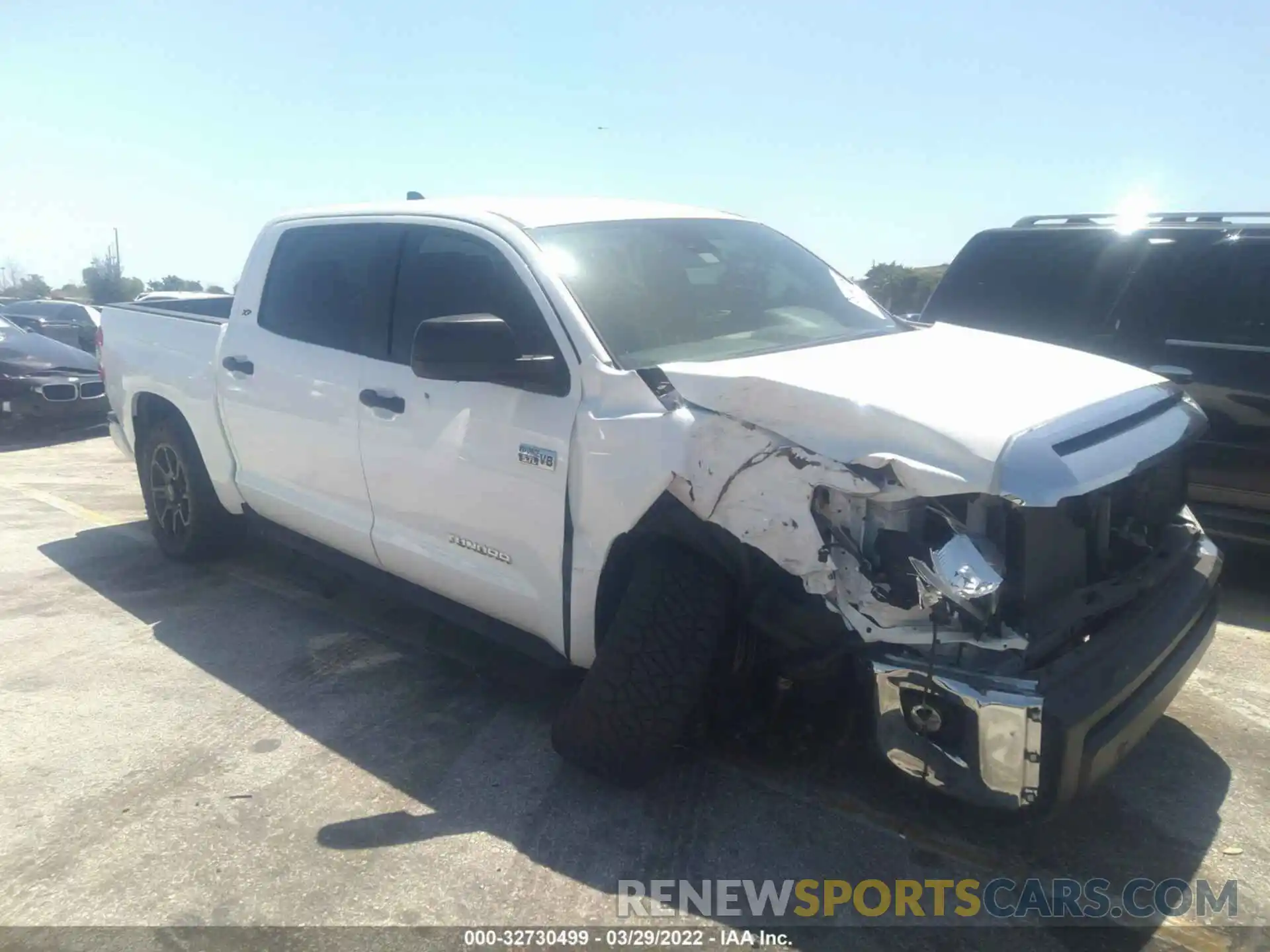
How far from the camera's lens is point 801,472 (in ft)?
8.57

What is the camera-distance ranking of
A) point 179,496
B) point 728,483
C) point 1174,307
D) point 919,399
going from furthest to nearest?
point 179,496
point 1174,307
point 728,483
point 919,399

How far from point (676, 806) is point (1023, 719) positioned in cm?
120

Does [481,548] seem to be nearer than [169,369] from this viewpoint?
Yes

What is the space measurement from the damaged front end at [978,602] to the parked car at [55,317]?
51.2 feet

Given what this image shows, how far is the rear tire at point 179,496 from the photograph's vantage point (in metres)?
5.25

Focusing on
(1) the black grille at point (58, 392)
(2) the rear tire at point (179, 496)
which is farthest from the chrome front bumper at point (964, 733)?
(1) the black grille at point (58, 392)

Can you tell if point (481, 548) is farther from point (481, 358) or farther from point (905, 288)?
point (905, 288)

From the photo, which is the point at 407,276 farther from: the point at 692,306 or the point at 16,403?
the point at 16,403

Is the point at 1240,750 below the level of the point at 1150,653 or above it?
below

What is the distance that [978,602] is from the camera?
2432 mm

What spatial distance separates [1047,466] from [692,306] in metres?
1.51

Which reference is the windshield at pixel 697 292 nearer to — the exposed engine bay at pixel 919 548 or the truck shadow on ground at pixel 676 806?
the exposed engine bay at pixel 919 548

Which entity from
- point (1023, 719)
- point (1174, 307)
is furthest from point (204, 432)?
point (1174, 307)

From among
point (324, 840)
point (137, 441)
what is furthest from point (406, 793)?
point (137, 441)
